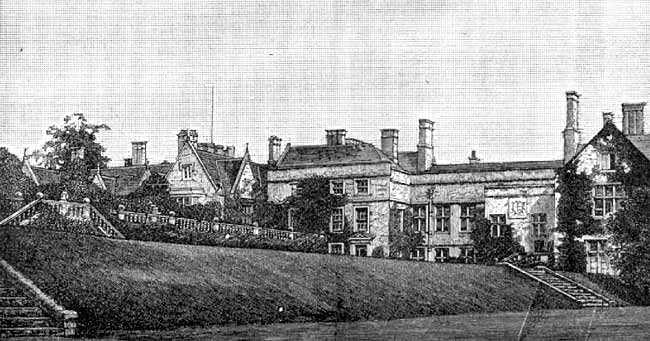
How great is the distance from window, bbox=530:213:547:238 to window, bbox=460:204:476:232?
7.85ft

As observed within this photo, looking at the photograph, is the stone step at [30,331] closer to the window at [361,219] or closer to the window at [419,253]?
the window at [361,219]

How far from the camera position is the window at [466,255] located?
1452 inches

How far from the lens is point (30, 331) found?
12578 millimetres

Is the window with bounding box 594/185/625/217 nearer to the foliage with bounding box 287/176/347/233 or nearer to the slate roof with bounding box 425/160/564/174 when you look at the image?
the slate roof with bounding box 425/160/564/174

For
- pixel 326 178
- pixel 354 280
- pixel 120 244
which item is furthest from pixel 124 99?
pixel 326 178

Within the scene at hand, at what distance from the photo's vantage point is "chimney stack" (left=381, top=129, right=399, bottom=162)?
39.6 m

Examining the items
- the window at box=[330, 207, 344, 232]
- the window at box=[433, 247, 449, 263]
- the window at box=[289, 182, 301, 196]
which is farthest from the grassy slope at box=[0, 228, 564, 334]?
the window at box=[433, 247, 449, 263]

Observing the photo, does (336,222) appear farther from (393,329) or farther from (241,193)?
(393,329)

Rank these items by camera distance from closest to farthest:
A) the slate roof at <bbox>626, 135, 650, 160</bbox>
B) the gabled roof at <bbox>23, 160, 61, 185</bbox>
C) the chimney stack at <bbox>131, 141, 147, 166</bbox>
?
1. the slate roof at <bbox>626, 135, 650, 160</bbox>
2. the gabled roof at <bbox>23, 160, 61, 185</bbox>
3. the chimney stack at <bbox>131, 141, 147, 166</bbox>

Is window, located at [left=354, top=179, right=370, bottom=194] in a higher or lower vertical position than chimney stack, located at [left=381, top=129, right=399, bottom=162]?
lower

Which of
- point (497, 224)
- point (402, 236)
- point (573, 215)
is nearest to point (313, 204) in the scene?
point (402, 236)

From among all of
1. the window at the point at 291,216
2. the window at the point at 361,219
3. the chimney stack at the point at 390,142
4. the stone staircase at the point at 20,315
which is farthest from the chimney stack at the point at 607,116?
the stone staircase at the point at 20,315

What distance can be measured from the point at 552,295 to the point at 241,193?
49.7ft

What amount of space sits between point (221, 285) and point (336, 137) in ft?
72.7
